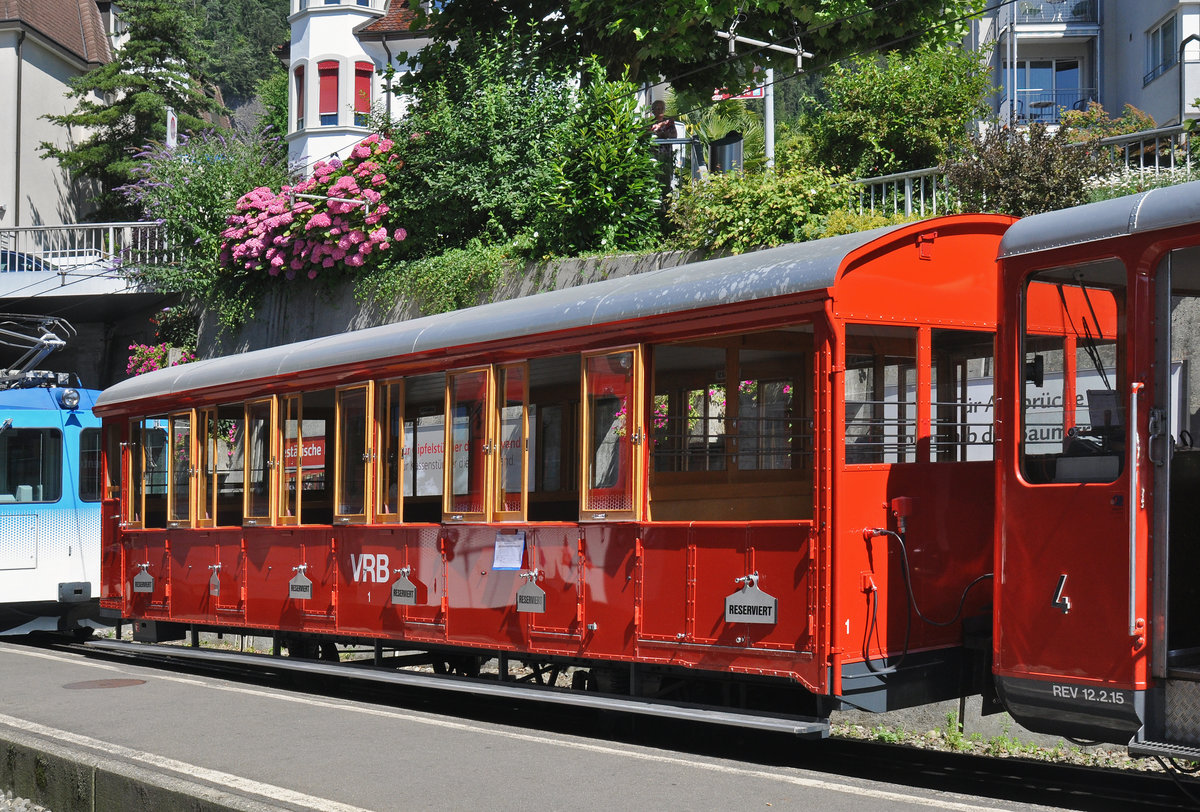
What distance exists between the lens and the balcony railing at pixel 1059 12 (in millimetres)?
38781

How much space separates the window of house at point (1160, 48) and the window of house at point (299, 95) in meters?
26.2

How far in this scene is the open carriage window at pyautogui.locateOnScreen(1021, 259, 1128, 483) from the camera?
6.63 meters

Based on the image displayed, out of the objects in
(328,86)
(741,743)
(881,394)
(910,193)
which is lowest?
(741,743)

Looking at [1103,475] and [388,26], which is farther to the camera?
[388,26]

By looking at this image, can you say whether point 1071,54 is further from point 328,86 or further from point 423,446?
point 423,446

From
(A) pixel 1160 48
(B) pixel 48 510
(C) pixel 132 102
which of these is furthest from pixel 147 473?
(C) pixel 132 102

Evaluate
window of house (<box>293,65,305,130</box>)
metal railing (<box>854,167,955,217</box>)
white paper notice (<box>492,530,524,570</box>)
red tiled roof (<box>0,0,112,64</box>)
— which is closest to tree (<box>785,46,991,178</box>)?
metal railing (<box>854,167,955,217</box>)

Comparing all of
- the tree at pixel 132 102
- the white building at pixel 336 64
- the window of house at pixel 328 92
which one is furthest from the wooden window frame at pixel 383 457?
the tree at pixel 132 102

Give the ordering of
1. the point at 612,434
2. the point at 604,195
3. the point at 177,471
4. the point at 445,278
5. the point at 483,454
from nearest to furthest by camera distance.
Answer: the point at 612,434 < the point at 483,454 < the point at 177,471 < the point at 604,195 < the point at 445,278

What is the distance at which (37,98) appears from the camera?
47.2 metres

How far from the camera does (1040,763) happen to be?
820 cm

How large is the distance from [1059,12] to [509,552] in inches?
1356

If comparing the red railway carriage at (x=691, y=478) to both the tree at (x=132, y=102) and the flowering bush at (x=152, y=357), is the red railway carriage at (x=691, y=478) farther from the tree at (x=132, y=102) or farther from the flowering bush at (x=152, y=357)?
the tree at (x=132, y=102)

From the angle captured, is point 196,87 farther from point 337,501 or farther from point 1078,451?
point 1078,451
